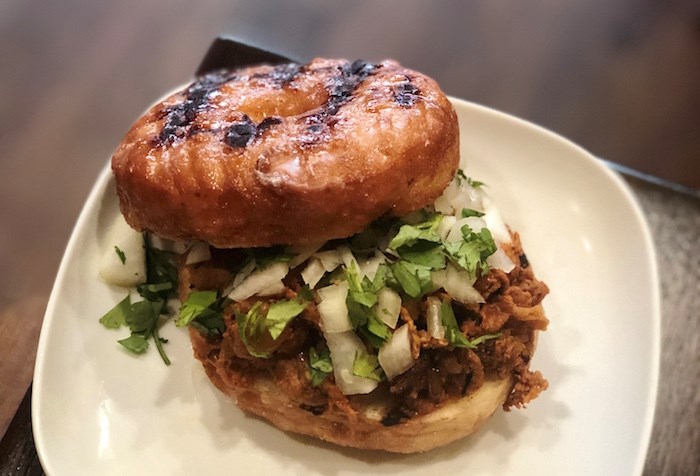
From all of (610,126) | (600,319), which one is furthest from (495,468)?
(610,126)

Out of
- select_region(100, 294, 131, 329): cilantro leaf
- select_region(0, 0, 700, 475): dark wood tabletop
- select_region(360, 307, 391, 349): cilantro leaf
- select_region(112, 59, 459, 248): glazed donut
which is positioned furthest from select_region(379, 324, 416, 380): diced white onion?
select_region(0, 0, 700, 475): dark wood tabletop

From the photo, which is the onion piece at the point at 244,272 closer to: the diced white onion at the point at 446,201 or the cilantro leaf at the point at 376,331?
the cilantro leaf at the point at 376,331

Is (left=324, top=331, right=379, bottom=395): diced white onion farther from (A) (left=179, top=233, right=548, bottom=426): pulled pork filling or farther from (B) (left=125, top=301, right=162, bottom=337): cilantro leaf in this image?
(B) (left=125, top=301, right=162, bottom=337): cilantro leaf

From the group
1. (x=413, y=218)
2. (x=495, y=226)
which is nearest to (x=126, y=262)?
(x=413, y=218)

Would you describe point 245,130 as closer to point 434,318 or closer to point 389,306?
point 389,306

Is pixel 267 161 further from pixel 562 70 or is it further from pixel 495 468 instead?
pixel 562 70
